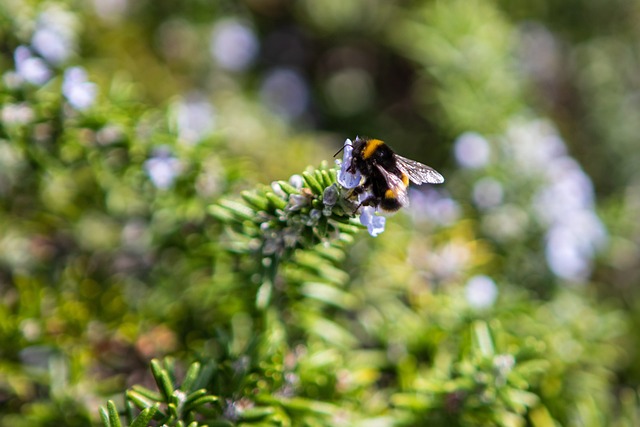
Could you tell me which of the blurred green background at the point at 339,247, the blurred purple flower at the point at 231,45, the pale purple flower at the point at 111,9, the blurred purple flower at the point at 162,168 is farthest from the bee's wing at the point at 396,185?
the pale purple flower at the point at 111,9

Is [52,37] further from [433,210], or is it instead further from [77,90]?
A: [433,210]

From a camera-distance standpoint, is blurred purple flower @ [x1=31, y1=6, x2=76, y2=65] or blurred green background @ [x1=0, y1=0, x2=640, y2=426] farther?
blurred purple flower @ [x1=31, y1=6, x2=76, y2=65]

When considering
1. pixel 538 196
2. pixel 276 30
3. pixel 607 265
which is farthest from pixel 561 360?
pixel 276 30

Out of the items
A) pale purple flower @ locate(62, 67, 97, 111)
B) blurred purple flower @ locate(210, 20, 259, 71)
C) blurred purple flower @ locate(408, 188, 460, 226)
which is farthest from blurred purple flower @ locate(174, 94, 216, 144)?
blurred purple flower @ locate(408, 188, 460, 226)

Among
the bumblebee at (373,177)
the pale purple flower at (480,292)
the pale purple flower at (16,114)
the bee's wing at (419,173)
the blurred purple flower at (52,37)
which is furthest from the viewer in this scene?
the pale purple flower at (480,292)

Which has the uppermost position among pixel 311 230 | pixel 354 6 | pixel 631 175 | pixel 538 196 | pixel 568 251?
pixel 354 6

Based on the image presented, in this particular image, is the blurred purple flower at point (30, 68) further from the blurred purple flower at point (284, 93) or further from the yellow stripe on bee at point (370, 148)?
the blurred purple flower at point (284, 93)

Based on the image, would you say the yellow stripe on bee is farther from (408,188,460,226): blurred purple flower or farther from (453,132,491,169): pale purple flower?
(453,132,491,169): pale purple flower

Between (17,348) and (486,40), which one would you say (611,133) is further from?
(17,348)
